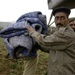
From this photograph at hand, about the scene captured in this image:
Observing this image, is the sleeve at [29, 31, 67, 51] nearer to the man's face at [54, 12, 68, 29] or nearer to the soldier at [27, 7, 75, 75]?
the soldier at [27, 7, 75, 75]

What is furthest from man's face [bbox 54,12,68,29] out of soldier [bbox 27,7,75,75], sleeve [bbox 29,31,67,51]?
sleeve [bbox 29,31,67,51]

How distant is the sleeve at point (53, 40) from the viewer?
3.00 m

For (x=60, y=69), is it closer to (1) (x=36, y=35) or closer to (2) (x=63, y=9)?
(1) (x=36, y=35)

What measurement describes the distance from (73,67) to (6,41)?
95cm

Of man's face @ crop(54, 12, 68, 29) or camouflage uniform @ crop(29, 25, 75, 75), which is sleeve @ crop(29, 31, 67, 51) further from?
man's face @ crop(54, 12, 68, 29)

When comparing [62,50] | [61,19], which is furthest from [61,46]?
[61,19]

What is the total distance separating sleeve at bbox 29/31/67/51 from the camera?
3002 mm

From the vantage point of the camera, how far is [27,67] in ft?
11.8

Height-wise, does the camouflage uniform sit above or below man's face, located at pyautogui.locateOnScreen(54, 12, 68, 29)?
below

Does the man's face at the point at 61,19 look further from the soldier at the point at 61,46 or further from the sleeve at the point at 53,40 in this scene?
the sleeve at the point at 53,40

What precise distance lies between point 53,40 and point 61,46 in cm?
12

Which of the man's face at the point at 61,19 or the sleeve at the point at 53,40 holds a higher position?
the man's face at the point at 61,19

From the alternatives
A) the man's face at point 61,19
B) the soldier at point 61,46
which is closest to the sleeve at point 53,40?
the soldier at point 61,46

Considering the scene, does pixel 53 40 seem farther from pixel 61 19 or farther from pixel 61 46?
pixel 61 19
